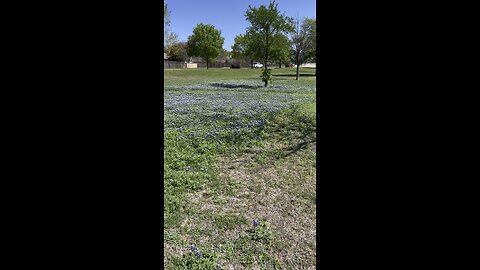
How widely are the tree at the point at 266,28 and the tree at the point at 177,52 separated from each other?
39.7m

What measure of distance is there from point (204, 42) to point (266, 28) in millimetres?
39651

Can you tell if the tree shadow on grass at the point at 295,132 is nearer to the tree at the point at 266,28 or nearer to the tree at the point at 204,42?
the tree at the point at 266,28

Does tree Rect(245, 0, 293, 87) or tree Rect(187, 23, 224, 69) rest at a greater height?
tree Rect(187, 23, 224, 69)

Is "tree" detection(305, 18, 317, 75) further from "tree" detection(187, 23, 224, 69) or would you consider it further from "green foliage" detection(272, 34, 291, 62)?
"tree" detection(187, 23, 224, 69)

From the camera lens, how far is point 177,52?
6588cm

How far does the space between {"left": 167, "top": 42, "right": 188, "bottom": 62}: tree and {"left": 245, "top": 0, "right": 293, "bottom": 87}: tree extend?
1562 inches

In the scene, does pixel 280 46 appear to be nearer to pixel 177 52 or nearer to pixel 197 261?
pixel 197 261

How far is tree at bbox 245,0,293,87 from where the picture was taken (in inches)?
1011

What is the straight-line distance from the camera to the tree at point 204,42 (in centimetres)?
6347

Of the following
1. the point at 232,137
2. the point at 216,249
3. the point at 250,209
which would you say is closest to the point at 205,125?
the point at 232,137

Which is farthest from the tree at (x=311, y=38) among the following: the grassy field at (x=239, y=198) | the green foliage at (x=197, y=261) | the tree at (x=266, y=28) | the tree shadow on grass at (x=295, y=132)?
the green foliage at (x=197, y=261)

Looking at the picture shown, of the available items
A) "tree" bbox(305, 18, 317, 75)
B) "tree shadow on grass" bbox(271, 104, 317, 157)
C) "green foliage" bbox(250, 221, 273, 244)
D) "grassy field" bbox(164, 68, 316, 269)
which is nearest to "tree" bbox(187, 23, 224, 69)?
"tree" bbox(305, 18, 317, 75)

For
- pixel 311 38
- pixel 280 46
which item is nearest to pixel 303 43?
pixel 311 38
